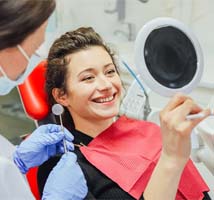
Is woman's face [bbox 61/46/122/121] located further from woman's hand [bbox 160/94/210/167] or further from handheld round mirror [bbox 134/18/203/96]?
woman's hand [bbox 160/94/210/167]

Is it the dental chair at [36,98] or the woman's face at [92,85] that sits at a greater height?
the woman's face at [92,85]

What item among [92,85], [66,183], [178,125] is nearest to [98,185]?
[66,183]

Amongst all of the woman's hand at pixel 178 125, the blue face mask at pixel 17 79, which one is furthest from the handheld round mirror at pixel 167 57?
the blue face mask at pixel 17 79

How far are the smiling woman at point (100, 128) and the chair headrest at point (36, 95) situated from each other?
1.9 inches

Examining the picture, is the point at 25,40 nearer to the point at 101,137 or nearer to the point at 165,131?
the point at 165,131

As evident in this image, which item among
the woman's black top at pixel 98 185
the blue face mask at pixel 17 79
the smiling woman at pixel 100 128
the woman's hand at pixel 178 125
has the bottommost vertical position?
the woman's black top at pixel 98 185

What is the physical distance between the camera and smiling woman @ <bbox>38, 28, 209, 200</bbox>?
4.39ft

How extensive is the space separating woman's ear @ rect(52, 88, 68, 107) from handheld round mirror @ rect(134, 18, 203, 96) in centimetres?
53

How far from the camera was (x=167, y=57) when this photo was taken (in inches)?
43.4

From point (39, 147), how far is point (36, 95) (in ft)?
1.16

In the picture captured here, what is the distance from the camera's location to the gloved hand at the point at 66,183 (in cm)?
120

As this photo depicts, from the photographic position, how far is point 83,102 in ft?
4.78

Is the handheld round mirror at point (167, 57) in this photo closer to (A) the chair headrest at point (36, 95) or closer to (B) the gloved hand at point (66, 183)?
(B) the gloved hand at point (66, 183)

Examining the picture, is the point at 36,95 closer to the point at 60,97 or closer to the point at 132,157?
the point at 60,97
